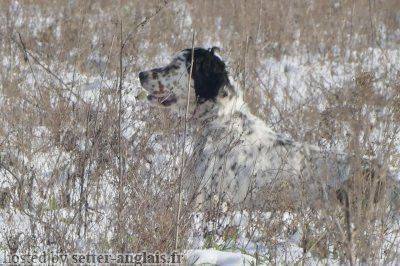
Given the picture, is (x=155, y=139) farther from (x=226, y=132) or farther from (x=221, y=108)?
(x=221, y=108)

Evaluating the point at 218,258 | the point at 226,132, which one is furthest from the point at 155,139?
the point at 218,258

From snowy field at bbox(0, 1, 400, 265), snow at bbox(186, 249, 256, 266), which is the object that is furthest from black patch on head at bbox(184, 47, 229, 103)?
snow at bbox(186, 249, 256, 266)

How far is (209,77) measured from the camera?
195 inches

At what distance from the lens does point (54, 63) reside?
284 inches

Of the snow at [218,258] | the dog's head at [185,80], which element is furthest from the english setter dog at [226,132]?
the snow at [218,258]

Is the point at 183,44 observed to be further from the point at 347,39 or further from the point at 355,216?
the point at 355,216

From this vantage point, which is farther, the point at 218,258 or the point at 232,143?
the point at 232,143

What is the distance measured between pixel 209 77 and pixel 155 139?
68 cm

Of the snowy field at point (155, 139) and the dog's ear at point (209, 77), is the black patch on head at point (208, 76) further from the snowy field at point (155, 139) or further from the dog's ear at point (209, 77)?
the snowy field at point (155, 139)

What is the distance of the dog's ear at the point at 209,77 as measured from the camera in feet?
16.0

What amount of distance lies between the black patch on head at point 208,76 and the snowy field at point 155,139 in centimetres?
20

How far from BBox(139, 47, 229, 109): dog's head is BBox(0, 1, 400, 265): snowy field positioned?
136 millimetres

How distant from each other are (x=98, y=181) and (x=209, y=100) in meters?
1.33

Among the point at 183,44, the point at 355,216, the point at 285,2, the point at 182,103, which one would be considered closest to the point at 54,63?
the point at 183,44
